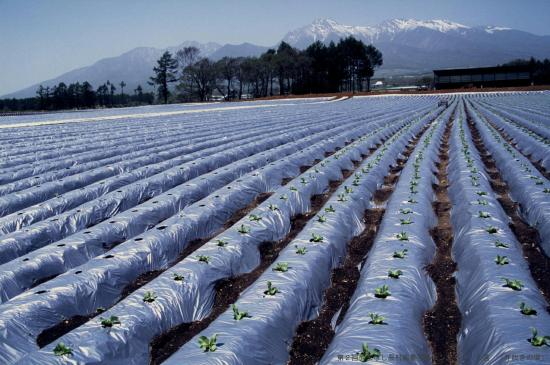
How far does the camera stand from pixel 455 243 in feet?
21.7

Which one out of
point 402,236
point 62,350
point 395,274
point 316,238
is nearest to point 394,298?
point 395,274

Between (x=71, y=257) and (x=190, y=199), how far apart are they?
11.4 feet

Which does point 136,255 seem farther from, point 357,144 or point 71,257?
point 357,144

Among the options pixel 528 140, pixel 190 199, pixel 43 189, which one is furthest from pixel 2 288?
pixel 528 140

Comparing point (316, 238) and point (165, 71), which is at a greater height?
point (165, 71)

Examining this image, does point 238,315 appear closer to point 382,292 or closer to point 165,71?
point 382,292

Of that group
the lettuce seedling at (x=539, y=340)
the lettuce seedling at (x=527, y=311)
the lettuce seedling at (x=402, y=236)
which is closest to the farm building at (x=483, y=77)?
the lettuce seedling at (x=402, y=236)

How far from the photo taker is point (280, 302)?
454cm

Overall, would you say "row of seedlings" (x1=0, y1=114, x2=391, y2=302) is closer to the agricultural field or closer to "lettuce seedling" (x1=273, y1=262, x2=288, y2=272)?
the agricultural field

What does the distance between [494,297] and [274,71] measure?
79.4m

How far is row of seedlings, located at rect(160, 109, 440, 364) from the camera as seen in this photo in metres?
3.71

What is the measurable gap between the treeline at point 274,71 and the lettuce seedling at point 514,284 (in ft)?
256

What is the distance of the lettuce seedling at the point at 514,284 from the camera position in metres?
4.39

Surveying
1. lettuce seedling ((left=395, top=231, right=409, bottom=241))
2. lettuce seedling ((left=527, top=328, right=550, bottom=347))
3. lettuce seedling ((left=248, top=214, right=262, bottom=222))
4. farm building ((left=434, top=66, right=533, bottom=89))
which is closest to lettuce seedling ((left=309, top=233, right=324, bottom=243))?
lettuce seedling ((left=395, top=231, right=409, bottom=241))
